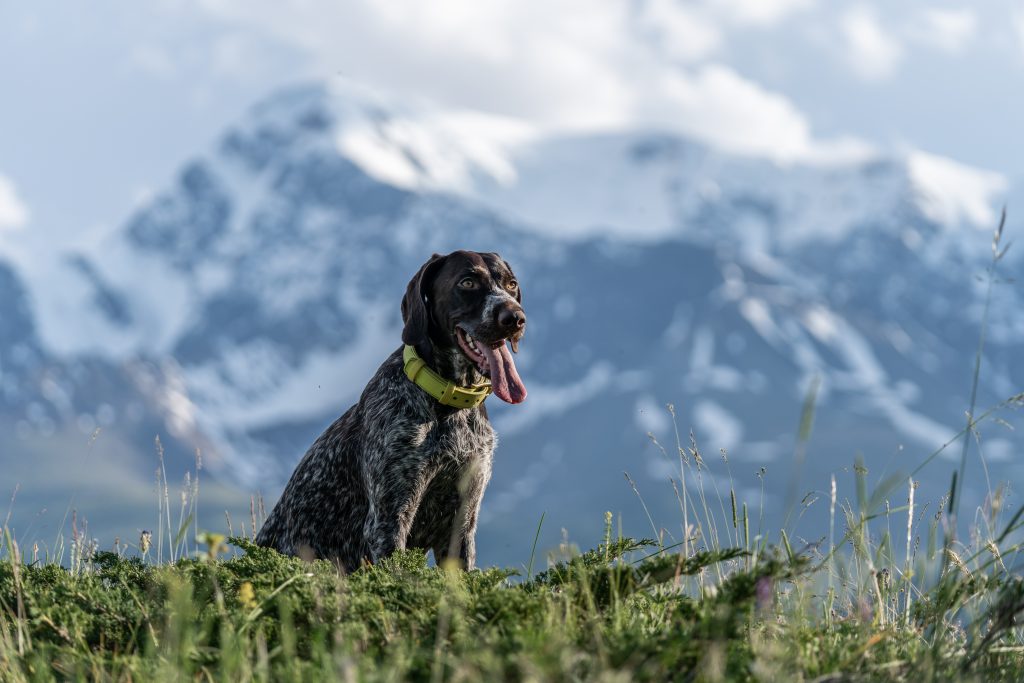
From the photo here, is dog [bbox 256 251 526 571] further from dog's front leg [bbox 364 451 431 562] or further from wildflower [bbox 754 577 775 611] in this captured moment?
wildflower [bbox 754 577 775 611]

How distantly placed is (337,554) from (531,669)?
503 centimetres

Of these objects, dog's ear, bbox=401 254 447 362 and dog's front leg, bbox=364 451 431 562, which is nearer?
dog's front leg, bbox=364 451 431 562

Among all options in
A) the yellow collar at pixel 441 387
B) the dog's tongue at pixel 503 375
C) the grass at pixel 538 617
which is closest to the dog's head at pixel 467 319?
the dog's tongue at pixel 503 375

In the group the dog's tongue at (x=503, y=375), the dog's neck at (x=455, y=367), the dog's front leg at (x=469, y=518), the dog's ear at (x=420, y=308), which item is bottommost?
the dog's front leg at (x=469, y=518)

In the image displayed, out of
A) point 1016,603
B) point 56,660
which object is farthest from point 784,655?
point 56,660

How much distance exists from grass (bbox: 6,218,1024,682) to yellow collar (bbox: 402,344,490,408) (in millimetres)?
1969

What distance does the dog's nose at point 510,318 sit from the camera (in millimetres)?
7430

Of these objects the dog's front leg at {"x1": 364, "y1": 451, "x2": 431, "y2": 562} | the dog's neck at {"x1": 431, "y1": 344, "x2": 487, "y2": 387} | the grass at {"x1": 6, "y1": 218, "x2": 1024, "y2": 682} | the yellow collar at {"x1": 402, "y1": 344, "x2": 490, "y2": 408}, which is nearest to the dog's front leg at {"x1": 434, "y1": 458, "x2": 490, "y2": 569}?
the dog's front leg at {"x1": 364, "y1": 451, "x2": 431, "y2": 562}

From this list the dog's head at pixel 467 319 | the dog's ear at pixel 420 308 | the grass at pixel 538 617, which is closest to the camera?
the grass at pixel 538 617

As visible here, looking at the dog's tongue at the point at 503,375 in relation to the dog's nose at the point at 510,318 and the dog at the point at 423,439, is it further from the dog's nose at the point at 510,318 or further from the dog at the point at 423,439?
the dog's nose at the point at 510,318

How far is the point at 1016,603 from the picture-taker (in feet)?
15.0

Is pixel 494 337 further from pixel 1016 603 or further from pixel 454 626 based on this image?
pixel 1016 603

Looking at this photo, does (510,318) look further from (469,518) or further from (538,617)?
(538,617)

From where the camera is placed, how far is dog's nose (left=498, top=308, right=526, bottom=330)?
7.43m
